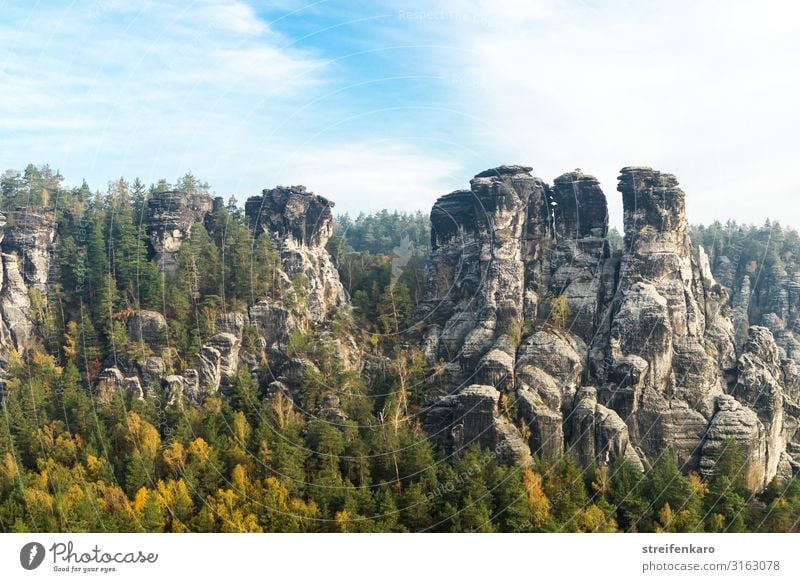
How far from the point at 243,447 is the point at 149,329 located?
1098 centimetres

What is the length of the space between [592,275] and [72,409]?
3019 cm

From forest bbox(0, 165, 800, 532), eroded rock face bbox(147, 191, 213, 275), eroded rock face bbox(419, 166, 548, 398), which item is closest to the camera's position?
forest bbox(0, 165, 800, 532)

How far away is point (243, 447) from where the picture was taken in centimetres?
4494

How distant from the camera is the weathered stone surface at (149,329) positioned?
167 ft

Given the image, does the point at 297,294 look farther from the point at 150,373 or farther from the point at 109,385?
the point at 109,385

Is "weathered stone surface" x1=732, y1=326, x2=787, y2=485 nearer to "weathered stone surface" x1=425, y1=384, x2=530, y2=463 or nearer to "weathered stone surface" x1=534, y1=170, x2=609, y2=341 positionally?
"weathered stone surface" x1=534, y1=170, x2=609, y2=341

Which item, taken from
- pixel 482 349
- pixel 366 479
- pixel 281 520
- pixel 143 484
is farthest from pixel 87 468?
pixel 482 349

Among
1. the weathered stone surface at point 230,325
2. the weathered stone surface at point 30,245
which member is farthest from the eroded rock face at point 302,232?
the weathered stone surface at point 30,245

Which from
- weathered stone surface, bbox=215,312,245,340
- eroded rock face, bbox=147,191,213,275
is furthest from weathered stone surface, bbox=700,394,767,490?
eroded rock face, bbox=147,191,213,275

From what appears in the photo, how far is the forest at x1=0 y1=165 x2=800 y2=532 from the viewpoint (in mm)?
40094

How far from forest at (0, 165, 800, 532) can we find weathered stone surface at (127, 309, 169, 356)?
1.71ft

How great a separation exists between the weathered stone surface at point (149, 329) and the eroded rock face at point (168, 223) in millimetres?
5878

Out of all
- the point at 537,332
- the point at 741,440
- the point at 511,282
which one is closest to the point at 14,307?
the point at 511,282
